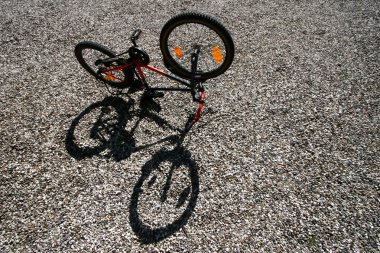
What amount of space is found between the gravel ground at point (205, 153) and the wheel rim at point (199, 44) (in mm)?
355

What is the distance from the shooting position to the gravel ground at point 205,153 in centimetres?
309

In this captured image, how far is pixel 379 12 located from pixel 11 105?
7.65 metres

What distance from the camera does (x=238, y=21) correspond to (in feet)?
20.0

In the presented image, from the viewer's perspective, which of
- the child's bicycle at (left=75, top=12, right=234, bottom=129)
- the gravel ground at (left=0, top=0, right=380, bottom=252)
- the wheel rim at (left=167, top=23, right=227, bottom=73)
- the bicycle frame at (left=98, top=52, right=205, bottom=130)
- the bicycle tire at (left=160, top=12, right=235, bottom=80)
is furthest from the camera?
the wheel rim at (left=167, top=23, right=227, bottom=73)

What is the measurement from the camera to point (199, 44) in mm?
5184

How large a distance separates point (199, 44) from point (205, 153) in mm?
2363

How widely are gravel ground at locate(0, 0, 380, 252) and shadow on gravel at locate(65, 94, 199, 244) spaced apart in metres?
0.02

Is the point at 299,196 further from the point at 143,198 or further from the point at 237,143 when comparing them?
the point at 143,198

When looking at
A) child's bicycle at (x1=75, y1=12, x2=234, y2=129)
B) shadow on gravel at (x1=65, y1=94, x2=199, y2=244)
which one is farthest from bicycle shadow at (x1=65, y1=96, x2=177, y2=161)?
child's bicycle at (x1=75, y1=12, x2=234, y2=129)

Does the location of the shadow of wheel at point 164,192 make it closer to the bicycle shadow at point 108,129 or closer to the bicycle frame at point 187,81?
the bicycle shadow at point 108,129

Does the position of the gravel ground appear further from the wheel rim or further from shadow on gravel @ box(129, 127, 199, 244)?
the wheel rim

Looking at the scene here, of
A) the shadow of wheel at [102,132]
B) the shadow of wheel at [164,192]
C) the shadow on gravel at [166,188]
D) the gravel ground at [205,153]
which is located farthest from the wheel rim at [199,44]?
the shadow of wheel at [164,192]

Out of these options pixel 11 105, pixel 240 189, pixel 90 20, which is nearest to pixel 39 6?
pixel 90 20

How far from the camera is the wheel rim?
197 inches
